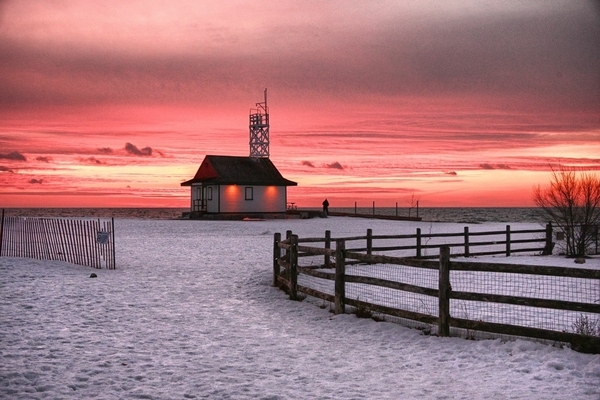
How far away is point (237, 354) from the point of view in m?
8.98

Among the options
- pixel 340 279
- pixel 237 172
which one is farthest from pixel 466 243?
pixel 237 172

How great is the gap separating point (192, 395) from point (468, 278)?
12552 millimetres

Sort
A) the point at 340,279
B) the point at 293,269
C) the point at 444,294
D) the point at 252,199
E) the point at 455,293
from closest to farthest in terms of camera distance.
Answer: the point at 455,293 → the point at 444,294 → the point at 340,279 → the point at 293,269 → the point at 252,199

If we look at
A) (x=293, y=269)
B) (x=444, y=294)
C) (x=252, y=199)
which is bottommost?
(x=293, y=269)

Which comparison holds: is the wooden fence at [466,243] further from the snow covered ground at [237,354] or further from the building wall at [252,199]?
the building wall at [252,199]

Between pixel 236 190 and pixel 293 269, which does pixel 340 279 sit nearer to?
pixel 293 269

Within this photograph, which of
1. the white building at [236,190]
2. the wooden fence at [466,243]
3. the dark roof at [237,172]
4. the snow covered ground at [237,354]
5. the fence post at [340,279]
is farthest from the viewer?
the dark roof at [237,172]

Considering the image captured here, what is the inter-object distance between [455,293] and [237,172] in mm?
50451

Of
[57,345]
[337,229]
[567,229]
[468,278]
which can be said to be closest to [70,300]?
[57,345]

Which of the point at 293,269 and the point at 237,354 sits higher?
A: the point at 293,269

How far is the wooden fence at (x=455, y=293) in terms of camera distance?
8594 mm

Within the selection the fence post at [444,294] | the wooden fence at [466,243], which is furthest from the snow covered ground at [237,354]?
the wooden fence at [466,243]

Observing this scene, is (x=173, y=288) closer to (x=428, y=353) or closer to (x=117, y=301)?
(x=117, y=301)

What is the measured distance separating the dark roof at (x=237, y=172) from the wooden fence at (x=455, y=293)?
3677 centimetres
